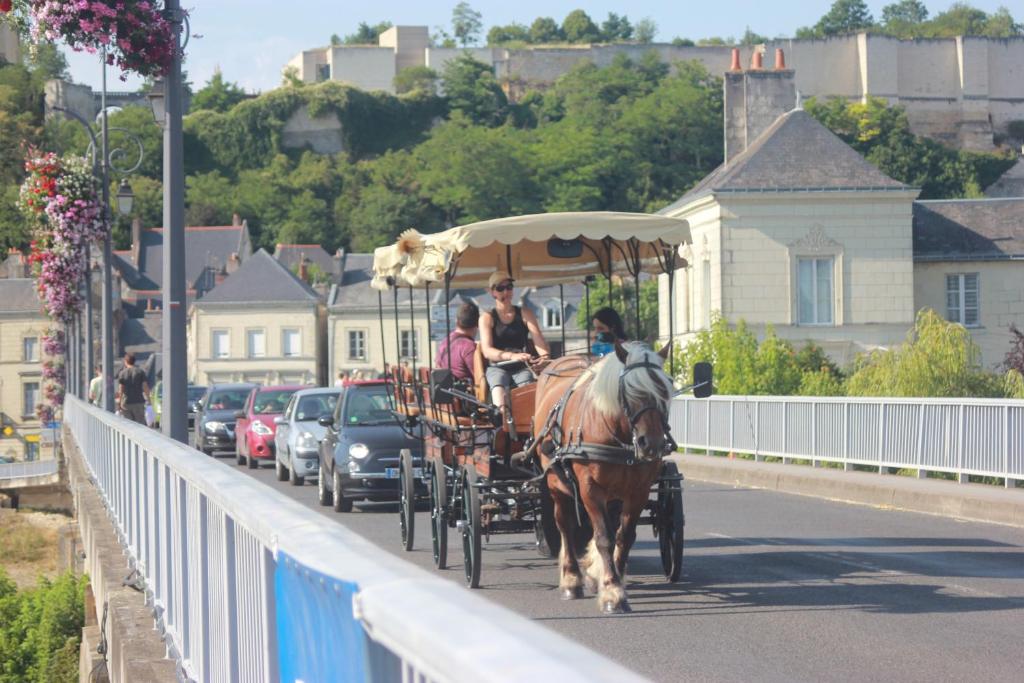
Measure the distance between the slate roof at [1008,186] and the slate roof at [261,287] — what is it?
5065cm

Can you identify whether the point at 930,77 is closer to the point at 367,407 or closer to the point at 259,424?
the point at 259,424

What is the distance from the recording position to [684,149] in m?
146

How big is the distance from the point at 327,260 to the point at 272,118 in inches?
1179

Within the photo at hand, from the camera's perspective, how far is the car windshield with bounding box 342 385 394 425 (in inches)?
851

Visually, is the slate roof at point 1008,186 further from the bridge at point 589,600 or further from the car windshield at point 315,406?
the bridge at point 589,600

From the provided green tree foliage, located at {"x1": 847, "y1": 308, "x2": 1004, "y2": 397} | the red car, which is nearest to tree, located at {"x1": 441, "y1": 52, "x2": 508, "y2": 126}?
the red car

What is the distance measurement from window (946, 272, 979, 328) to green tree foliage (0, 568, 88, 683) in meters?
34.3

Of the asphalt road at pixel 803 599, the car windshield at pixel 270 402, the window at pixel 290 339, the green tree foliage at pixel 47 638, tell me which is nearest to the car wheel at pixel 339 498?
the asphalt road at pixel 803 599

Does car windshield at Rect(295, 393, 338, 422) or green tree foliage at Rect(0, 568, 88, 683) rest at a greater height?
car windshield at Rect(295, 393, 338, 422)

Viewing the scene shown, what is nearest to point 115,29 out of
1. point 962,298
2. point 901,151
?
point 962,298

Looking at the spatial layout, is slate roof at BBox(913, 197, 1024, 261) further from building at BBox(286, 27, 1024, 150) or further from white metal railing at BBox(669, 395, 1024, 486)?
building at BBox(286, 27, 1024, 150)

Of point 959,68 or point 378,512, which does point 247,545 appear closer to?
point 378,512

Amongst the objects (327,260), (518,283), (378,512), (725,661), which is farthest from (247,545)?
(327,260)

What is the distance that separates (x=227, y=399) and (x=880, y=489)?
874 inches
